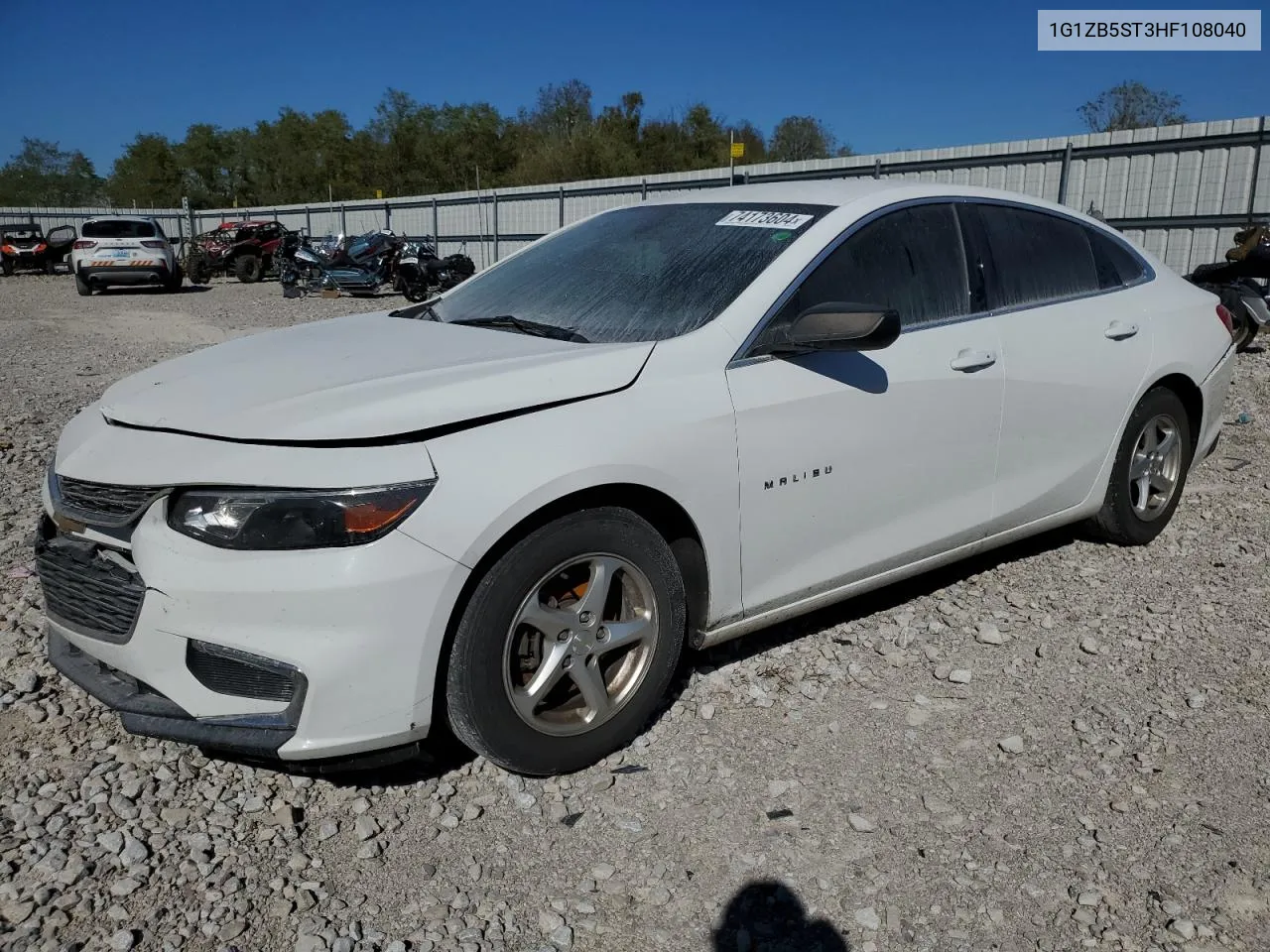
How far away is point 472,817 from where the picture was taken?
8.76ft

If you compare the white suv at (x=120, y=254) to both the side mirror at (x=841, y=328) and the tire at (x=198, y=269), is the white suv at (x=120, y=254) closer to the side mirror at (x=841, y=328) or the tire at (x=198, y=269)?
the tire at (x=198, y=269)

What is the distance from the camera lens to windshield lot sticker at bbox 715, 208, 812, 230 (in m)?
3.36

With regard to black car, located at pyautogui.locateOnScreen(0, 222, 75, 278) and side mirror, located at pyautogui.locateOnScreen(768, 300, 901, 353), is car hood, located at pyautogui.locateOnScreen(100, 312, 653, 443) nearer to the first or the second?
side mirror, located at pyautogui.locateOnScreen(768, 300, 901, 353)

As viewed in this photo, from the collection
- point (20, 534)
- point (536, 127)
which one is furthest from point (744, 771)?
point (536, 127)

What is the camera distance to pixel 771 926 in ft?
7.49

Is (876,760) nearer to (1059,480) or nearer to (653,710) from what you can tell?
(653,710)

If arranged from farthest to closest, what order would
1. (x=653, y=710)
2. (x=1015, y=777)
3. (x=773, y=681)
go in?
1. (x=773, y=681)
2. (x=653, y=710)
3. (x=1015, y=777)

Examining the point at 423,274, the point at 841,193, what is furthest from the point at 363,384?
the point at 423,274

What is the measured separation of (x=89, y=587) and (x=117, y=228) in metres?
21.3

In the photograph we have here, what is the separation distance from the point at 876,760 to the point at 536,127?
54184 mm

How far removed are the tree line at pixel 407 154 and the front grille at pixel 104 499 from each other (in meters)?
31.0

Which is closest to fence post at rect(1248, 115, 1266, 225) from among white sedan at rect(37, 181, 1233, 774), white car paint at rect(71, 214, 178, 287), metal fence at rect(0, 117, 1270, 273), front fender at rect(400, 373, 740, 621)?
metal fence at rect(0, 117, 1270, 273)

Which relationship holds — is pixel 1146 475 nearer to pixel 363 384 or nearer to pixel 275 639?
pixel 363 384

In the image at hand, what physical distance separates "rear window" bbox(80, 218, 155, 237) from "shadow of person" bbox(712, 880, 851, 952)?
22.1m
